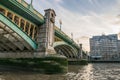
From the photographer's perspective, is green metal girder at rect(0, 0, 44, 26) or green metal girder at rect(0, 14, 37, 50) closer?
green metal girder at rect(0, 14, 37, 50)

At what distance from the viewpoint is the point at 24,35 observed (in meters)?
24.0

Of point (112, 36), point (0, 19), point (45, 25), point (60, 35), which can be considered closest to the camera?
point (0, 19)

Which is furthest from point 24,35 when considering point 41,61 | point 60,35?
point 60,35

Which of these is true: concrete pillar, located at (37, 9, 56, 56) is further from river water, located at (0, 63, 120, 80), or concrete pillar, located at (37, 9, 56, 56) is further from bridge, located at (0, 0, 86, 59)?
river water, located at (0, 63, 120, 80)

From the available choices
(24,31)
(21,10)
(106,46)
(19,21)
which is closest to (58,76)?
(24,31)

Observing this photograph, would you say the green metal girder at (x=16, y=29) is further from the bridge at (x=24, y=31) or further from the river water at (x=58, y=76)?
the river water at (x=58, y=76)

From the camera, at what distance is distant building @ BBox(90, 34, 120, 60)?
144500mm

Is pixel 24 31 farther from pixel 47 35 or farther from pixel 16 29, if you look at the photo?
pixel 47 35

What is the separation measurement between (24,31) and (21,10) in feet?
9.87

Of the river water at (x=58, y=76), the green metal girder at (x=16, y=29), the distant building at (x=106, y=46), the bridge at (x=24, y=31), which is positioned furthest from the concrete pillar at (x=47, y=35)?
the distant building at (x=106, y=46)

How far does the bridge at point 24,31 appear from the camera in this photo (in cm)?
2220

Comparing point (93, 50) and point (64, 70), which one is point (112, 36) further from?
point (64, 70)

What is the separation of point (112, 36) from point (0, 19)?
142 meters

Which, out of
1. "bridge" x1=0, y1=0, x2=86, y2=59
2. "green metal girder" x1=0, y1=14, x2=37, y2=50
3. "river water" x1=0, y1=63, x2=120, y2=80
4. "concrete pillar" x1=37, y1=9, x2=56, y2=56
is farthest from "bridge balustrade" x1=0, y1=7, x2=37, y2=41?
"river water" x1=0, y1=63, x2=120, y2=80
